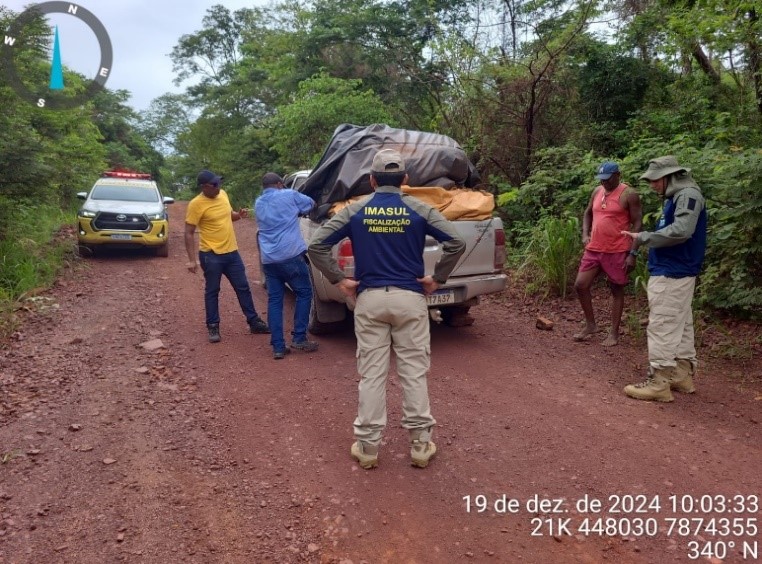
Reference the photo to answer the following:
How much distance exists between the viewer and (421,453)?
377cm

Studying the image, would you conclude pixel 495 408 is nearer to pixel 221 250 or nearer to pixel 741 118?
pixel 221 250

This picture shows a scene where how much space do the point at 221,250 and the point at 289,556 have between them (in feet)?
14.3

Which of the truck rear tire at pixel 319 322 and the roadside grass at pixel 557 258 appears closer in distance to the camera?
the truck rear tire at pixel 319 322

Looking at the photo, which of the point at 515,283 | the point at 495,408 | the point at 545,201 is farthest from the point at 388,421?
the point at 545,201

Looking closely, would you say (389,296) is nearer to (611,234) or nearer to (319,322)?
(319,322)

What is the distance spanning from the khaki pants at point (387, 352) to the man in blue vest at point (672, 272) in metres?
2.07

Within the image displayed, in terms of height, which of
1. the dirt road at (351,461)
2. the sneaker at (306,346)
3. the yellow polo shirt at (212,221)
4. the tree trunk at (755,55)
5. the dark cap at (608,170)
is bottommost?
the dirt road at (351,461)

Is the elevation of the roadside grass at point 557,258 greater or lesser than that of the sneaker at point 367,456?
greater

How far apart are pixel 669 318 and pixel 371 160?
10.8ft

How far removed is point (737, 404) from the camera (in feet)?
15.5

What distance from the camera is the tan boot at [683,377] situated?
4887 millimetres

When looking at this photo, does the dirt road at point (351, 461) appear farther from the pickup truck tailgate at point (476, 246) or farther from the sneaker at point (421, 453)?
the pickup truck tailgate at point (476, 246)
